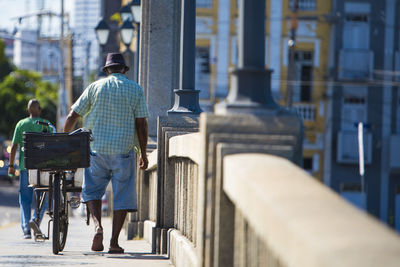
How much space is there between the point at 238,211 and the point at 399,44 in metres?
37.3

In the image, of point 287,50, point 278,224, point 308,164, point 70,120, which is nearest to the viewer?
point 278,224

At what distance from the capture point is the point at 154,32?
1162 cm

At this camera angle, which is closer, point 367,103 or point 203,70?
point 367,103

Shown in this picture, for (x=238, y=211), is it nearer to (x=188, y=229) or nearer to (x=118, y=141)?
(x=188, y=229)

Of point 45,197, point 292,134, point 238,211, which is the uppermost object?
point 292,134

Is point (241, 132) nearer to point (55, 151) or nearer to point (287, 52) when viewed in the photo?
point (55, 151)

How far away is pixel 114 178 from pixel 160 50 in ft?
12.9

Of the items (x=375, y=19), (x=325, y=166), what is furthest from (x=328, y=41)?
(x=325, y=166)

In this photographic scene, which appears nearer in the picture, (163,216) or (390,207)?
(163,216)

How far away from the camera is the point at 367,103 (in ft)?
134

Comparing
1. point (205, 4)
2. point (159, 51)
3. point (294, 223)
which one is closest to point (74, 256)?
point (159, 51)

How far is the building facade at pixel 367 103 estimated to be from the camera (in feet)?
133

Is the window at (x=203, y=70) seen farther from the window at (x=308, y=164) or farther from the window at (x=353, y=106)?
the window at (x=353, y=106)

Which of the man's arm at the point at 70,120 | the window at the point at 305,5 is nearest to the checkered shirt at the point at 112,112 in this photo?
the man's arm at the point at 70,120
